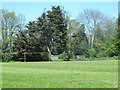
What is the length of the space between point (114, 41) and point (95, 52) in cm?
523

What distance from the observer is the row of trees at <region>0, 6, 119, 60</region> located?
44.2 m

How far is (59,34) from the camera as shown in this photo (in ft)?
159

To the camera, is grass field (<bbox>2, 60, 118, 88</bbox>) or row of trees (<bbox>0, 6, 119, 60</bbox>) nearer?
grass field (<bbox>2, 60, 118, 88</bbox>)

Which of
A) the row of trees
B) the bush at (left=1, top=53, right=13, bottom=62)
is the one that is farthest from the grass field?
the row of trees

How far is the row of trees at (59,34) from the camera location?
44188 mm

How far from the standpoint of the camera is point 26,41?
44.9m

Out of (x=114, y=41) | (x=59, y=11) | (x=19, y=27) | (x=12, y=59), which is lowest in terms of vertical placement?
(x=12, y=59)

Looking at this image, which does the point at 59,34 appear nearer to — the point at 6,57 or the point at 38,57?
the point at 38,57

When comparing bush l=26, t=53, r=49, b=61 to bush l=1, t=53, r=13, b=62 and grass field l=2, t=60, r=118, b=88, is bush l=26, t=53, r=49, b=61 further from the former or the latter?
grass field l=2, t=60, r=118, b=88

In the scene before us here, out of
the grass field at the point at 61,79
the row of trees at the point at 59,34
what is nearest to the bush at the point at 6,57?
the row of trees at the point at 59,34

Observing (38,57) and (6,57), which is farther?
(38,57)

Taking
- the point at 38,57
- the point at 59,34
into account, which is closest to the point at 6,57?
the point at 38,57

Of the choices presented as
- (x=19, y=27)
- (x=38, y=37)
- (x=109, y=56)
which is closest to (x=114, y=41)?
(x=109, y=56)

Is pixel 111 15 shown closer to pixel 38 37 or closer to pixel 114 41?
pixel 114 41
